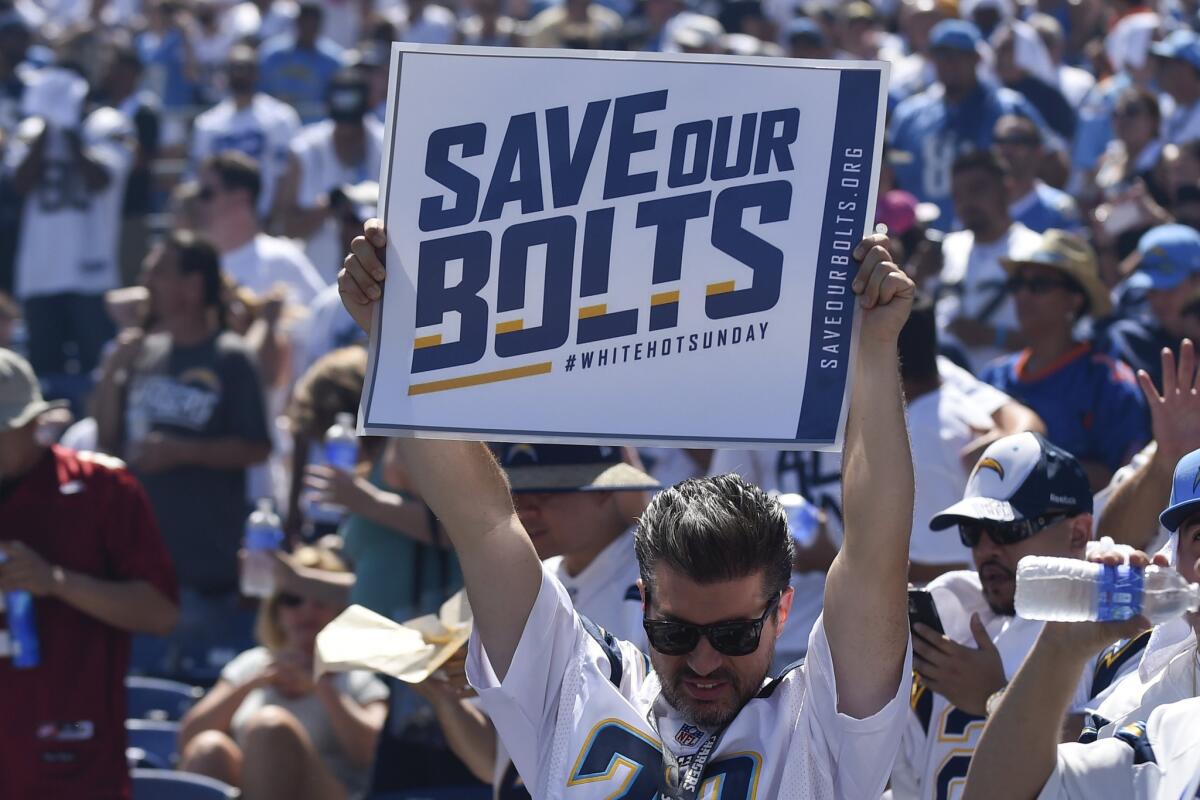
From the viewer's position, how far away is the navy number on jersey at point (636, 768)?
2.79 metres

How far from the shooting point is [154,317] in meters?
7.53

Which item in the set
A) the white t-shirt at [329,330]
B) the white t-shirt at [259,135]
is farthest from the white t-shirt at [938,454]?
the white t-shirt at [259,135]

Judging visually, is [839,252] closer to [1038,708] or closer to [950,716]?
[1038,708]

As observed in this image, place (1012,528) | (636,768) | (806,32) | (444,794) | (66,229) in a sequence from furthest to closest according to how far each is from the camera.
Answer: (806,32) → (66,229) → (444,794) → (1012,528) → (636,768)

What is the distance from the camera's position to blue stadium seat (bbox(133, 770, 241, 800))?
5.43 meters

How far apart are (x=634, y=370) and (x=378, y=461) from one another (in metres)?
2.87

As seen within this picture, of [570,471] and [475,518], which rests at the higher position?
[570,471]

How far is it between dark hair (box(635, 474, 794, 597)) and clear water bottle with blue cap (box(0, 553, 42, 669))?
253cm

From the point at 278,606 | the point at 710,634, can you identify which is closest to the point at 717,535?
the point at 710,634

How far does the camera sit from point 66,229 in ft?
35.2

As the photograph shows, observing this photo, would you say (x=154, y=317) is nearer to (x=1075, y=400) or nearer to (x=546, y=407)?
(x=1075, y=400)

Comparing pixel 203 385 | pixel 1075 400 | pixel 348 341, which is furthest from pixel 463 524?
pixel 348 341

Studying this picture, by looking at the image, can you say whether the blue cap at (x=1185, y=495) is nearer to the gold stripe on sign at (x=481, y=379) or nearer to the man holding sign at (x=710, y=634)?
the man holding sign at (x=710, y=634)

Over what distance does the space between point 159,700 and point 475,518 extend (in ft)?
12.9
